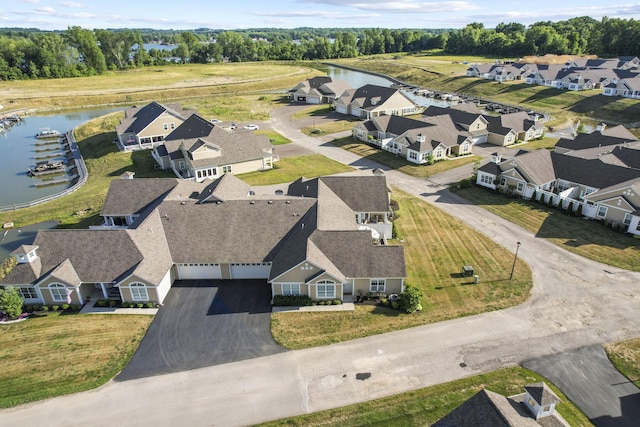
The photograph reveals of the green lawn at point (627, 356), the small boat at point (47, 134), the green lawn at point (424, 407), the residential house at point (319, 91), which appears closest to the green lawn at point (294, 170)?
the green lawn at point (424, 407)

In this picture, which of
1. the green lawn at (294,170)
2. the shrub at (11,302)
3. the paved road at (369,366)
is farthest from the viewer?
the green lawn at (294,170)

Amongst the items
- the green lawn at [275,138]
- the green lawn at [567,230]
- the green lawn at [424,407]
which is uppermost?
the green lawn at [275,138]

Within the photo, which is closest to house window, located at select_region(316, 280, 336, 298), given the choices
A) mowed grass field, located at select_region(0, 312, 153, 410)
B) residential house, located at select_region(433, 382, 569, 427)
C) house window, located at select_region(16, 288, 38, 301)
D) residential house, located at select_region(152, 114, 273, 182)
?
mowed grass field, located at select_region(0, 312, 153, 410)

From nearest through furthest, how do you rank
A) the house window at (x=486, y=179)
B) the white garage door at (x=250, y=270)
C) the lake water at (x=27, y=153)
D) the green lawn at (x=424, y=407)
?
the green lawn at (x=424, y=407) < the white garage door at (x=250, y=270) < the house window at (x=486, y=179) < the lake water at (x=27, y=153)

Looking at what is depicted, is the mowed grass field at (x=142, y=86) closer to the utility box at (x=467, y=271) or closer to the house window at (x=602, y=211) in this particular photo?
the house window at (x=602, y=211)

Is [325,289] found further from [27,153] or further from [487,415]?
[27,153]

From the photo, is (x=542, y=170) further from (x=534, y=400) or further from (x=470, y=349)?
(x=534, y=400)

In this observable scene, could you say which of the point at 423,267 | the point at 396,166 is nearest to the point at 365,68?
the point at 396,166
